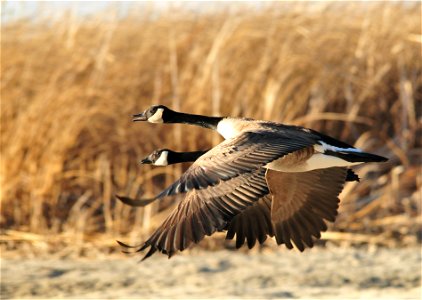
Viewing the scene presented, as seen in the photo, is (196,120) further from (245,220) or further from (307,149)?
(307,149)

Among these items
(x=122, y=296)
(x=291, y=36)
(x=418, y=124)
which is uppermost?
(x=291, y=36)

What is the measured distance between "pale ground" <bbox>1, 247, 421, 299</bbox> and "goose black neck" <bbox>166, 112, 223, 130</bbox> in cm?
109

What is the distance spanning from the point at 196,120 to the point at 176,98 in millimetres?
2403

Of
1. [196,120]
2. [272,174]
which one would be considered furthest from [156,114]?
[272,174]

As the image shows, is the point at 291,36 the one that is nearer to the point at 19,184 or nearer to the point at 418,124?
the point at 418,124

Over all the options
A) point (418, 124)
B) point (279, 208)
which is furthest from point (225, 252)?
point (418, 124)

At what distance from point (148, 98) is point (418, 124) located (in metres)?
2.31

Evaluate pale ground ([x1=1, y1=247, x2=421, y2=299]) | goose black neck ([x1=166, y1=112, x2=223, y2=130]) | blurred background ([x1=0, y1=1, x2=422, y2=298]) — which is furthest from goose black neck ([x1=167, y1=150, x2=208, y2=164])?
blurred background ([x1=0, y1=1, x2=422, y2=298])

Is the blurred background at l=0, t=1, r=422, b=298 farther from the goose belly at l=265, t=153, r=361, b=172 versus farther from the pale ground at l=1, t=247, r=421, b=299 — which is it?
the goose belly at l=265, t=153, r=361, b=172

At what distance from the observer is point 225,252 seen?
7.21 meters

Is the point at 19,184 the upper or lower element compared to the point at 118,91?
lower

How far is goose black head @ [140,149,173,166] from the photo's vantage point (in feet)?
17.3

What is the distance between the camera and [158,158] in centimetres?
532

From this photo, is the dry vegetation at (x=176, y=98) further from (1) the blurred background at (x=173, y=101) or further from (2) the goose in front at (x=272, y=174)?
(2) the goose in front at (x=272, y=174)
